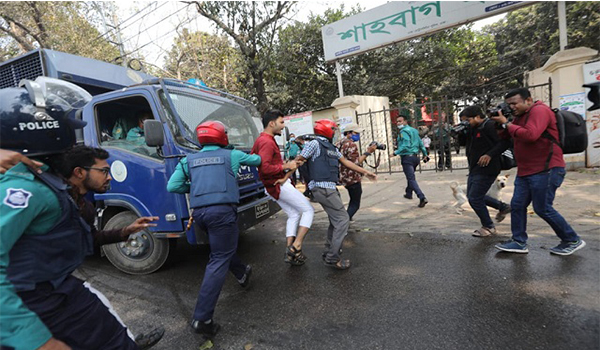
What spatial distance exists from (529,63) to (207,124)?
72.0 feet

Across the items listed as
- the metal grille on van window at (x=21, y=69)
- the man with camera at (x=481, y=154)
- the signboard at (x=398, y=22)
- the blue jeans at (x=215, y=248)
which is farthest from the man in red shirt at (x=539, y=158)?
the metal grille on van window at (x=21, y=69)

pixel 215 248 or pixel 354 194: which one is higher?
pixel 215 248

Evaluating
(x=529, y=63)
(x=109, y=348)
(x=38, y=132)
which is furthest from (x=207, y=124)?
(x=529, y=63)

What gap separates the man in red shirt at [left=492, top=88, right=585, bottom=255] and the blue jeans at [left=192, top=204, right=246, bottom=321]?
2.91 meters

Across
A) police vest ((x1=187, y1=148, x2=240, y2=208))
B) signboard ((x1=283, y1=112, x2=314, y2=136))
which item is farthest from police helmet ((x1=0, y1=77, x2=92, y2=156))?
signboard ((x1=283, y1=112, x2=314, y2=136))

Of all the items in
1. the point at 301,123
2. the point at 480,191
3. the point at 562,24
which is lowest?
the point at 480,191

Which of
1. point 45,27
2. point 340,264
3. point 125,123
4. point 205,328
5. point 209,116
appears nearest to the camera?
point 205,328

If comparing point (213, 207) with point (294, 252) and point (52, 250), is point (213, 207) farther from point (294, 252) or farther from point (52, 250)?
point (294, 252)

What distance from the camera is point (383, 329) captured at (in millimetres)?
2328

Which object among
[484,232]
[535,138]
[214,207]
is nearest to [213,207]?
[214,207]

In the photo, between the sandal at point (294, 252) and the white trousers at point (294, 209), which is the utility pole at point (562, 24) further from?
the sandal at point (294, 252)

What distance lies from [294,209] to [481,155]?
2.43 metres

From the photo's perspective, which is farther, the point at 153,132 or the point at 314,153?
the point at 314,153

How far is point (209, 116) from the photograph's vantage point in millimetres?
4004
